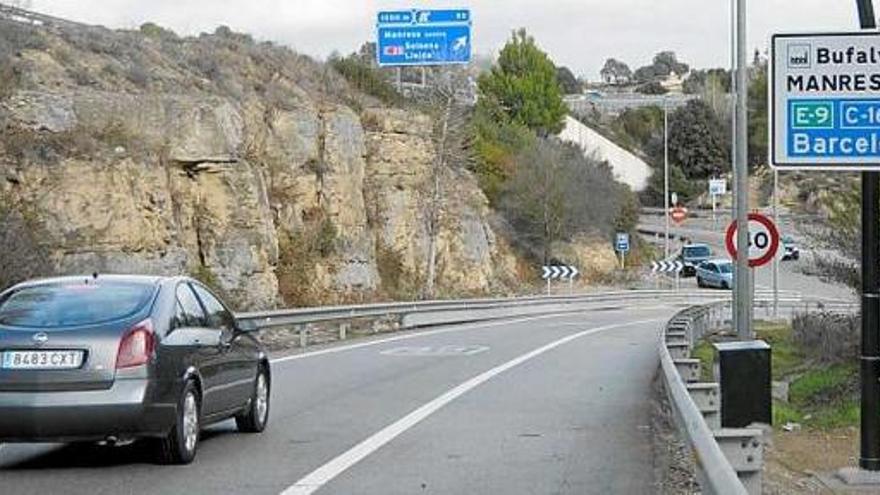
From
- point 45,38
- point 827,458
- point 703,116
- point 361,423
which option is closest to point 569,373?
point 827,458

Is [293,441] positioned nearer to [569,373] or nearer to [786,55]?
[786,55]

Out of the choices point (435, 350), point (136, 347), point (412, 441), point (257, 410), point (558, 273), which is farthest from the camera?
point (558, 273)

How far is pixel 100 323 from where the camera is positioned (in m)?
10.9

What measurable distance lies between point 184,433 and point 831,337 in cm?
1757

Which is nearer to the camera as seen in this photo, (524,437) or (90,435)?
(90,435)

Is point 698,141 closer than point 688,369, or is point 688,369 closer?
point 688,369

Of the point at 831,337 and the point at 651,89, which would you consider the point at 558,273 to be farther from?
the point at 651,89

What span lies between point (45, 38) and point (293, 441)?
27.4m

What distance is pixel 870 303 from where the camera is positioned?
12227 millimetres

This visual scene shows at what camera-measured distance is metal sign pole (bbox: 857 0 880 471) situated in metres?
12.2

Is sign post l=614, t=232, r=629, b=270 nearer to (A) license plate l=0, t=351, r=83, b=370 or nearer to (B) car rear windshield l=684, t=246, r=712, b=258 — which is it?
(B) car rear windshield l=684, t=246, r=712, b=258

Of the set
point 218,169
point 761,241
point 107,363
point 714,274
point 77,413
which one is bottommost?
point 714,274

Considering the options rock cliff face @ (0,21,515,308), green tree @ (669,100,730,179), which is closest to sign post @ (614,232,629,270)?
rock cliff face @ (0,21,515,308)

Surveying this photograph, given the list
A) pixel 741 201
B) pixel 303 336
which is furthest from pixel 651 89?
pixel 741 201
